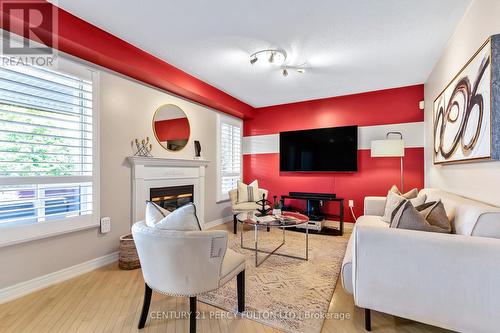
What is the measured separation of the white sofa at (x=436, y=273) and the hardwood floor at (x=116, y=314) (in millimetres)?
252

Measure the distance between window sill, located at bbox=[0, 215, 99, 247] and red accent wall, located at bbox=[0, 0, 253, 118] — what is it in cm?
167

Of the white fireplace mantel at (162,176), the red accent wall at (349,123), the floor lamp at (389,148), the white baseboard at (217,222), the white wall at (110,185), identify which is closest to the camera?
the white wall at (110,185)

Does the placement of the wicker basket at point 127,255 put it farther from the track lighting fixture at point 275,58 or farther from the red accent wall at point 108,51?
the track lighting fixture at point 275,58

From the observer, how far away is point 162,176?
3.26 metres

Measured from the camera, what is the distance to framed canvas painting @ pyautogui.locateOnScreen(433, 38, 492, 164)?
1.63 metres

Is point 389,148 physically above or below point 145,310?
above

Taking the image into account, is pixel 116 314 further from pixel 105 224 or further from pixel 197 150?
pixel 197 150

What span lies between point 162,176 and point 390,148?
3.46 meters

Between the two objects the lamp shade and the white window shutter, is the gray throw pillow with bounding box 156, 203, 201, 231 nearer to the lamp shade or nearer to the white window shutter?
the white window shutter

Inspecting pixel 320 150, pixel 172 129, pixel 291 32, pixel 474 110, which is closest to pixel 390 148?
pixel 320 150

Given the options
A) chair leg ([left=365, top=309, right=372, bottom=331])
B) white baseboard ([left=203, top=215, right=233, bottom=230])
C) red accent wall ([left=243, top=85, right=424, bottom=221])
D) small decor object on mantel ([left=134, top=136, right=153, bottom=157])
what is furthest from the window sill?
red accent wall ([left=243, top=85, right=424, bottom=221])

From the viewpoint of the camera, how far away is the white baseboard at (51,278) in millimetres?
1946

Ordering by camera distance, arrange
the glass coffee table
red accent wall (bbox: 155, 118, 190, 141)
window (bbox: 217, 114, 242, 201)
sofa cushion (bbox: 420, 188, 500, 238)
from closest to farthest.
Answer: sofa cushion (bbox: 420, 188, 500, 238)
the glass coffee table
red accent wall (bbox: 155, 118, 190, 141)
window (bbox: 217, 114, 242, 201)

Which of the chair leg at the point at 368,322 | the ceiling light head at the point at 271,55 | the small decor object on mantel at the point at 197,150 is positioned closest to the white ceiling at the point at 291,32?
the ceiling light head at the point at 271,55
